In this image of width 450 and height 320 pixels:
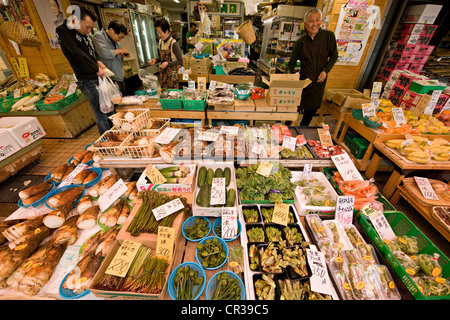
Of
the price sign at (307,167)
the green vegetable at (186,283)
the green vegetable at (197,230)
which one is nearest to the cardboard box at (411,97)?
the price sign at (307,167)

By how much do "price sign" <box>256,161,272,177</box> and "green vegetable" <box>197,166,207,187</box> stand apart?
0.70 m

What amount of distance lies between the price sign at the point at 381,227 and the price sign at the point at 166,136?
2.68 meters

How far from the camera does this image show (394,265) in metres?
1.70

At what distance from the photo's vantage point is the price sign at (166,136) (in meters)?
2.50

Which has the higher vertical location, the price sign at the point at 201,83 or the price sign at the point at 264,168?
the price sign at the point at 201,83

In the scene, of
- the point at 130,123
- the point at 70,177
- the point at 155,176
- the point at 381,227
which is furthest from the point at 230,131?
the point at 70,177

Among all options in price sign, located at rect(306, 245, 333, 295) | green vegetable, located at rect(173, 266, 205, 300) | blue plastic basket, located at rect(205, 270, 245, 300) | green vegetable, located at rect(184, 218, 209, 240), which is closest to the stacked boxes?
price sign, located at rect(306, 245, 333, 295)

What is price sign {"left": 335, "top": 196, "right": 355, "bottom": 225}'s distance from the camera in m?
2.09

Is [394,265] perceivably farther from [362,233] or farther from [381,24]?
[381,24]

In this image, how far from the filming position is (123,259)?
1.60 meters

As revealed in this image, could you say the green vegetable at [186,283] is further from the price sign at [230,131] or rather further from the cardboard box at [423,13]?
the cardboard box at [423,13]

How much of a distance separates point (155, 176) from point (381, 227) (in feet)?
8.80

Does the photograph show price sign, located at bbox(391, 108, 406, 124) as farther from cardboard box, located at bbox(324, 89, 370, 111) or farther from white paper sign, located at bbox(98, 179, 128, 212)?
white paper sign, located at bbox(98, 179, 128, 212)
